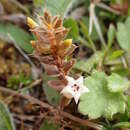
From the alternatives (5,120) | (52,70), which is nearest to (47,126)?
(5,120)

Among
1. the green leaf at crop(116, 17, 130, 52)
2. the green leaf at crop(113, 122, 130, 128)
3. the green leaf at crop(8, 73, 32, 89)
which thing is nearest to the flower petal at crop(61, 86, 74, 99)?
the green leaf at crop(113, 122, 130, 128)

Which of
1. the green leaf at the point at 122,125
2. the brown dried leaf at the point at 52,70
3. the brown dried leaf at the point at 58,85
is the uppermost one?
the brown dried leaf at the point at 52,70

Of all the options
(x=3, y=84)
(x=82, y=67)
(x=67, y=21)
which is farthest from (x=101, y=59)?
(x=3, y=84)

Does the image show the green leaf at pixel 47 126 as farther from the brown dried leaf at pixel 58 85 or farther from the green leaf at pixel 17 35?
the green leaf at pixel 17 35

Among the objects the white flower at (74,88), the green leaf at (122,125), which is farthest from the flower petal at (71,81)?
the green leaf at (122,125)

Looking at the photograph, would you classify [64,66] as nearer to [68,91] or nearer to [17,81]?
[68,91]

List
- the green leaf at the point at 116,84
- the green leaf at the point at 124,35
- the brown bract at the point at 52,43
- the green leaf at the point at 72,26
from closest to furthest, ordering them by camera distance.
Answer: the brown bract at the point at 52,43
the green leaf at the point at 116,84
the green leaf at the point at 72,26
the green leaf at the point at 124,35

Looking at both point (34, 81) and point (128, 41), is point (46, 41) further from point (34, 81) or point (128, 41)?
point (128, 41)
